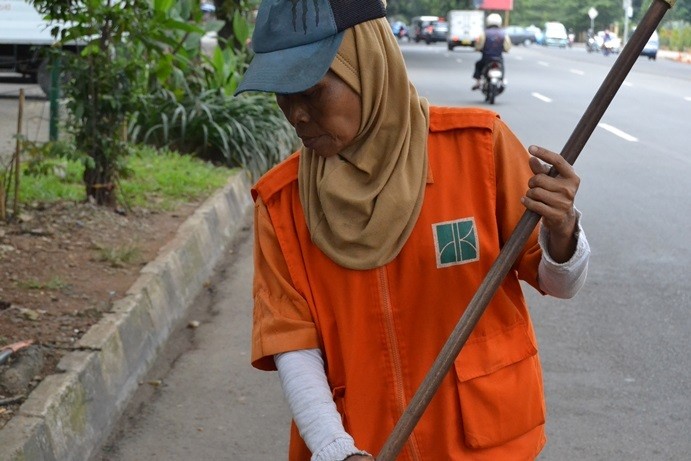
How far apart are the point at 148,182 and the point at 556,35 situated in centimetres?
6204

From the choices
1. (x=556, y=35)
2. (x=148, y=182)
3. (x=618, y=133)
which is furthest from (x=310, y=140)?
(x=556, y=35)

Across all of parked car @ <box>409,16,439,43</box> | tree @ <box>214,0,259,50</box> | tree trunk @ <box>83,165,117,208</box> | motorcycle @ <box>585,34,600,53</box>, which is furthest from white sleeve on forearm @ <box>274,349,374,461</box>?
parked car @ <box>409,16,439,43</box>

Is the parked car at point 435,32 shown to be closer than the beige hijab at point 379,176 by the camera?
No

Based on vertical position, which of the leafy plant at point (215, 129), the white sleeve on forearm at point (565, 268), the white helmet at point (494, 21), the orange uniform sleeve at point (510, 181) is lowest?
the white helmet at point (494, 21)

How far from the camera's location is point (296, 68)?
2.05 meters

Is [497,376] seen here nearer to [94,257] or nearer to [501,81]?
[94,257]

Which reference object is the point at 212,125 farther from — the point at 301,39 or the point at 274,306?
the point at 301,39

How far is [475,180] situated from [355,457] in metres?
0.53

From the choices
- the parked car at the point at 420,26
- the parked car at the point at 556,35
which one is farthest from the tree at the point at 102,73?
the parked car at the point at 420,26

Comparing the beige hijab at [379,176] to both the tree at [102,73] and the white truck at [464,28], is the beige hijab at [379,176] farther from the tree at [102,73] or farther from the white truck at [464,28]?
the white truck at [464,28]

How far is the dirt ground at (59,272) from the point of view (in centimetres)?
455

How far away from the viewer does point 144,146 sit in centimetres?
1045

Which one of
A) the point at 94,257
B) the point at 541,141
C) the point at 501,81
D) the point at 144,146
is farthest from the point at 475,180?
the point at 501,81

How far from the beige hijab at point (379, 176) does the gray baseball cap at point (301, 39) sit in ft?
0.13
